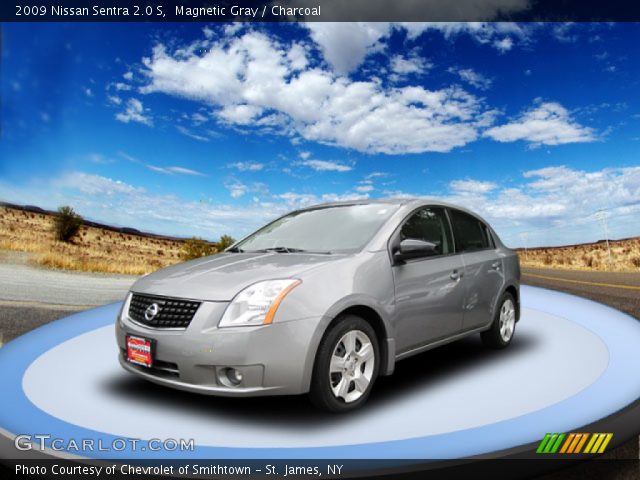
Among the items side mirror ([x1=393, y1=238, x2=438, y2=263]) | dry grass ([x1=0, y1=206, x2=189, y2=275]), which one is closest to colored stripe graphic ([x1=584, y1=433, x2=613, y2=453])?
side mirror ([x1=393, y1=238, x2=438, y2=263])

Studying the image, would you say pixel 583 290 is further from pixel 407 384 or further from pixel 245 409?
pixel 245 409

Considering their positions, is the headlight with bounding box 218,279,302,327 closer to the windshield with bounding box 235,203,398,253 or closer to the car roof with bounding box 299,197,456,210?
the windshield with bounding box 235,203,398,253

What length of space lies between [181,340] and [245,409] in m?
0.74

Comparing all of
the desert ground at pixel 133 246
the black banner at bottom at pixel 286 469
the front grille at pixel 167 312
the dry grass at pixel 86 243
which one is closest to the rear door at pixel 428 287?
the black banner at bottom at pixel 286 469

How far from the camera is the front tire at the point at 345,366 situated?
3902 millimetres

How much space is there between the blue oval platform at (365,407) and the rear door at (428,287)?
0.44 meters

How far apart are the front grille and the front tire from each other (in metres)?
0.99

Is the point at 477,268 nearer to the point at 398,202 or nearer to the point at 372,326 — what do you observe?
the point at 398,202

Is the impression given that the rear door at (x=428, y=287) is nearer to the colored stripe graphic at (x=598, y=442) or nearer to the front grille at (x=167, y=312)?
the colored stripe graphic at (x=598, y=442)

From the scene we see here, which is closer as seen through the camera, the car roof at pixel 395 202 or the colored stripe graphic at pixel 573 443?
the colored stripe graphic at pixel 573 443

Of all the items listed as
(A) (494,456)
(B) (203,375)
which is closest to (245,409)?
(B) (203,375)

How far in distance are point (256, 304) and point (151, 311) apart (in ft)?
3.00

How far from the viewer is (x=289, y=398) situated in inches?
173

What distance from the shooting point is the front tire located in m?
3.90
